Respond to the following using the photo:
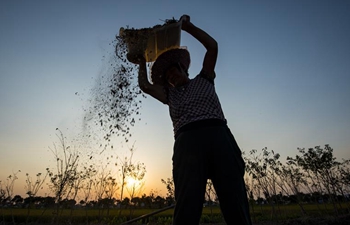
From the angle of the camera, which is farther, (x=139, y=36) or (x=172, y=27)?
(x=139, y=36)

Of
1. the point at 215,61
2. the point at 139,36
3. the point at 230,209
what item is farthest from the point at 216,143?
the point at 139,36

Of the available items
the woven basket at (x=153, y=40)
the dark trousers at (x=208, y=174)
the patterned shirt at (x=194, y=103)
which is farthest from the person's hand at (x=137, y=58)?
the dark trousers at (x=208, y=174)

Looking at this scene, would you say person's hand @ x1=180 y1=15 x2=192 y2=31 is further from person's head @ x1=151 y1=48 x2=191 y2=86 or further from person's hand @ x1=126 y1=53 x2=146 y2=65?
person's hand @ x1=126 y1=53 x2=146 y2=65

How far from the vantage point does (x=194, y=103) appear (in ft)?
4.47

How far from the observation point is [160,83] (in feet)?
5.97

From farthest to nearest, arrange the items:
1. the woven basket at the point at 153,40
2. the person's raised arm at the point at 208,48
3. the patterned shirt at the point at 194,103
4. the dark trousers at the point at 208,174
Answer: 1. the woven basket at the point at 153,40
2. the person's raised arm at the point at 208,48
3. the patterned shirt at the point at 194,103
4. the dark trousers at the point at 208,174

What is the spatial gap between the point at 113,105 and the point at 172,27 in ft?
4.56

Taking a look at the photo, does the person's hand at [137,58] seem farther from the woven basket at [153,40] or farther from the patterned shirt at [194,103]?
the patterned shirt at [194,103]

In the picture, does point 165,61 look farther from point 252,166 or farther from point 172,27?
point 252,166

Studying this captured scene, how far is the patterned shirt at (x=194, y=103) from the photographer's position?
1.32m

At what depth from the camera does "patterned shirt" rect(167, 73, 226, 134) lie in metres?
1.32

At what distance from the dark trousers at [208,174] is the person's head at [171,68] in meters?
0.56

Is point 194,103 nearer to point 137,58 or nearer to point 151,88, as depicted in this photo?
point 151,88

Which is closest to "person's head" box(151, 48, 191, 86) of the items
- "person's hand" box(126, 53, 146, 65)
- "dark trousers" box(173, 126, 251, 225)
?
"person's hand" box(126, 53, 146, 65)
